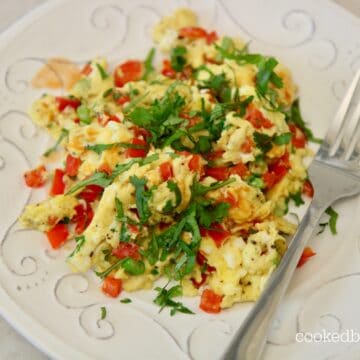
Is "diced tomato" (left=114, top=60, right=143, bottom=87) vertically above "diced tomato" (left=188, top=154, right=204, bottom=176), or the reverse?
"diced tomato" (left=114, top=60, right=143, bottom=87)

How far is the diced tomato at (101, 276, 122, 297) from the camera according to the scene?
2.55m

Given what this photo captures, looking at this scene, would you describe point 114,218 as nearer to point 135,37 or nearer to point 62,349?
point 62,349

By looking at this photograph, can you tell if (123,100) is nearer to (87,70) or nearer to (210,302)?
(87,70)

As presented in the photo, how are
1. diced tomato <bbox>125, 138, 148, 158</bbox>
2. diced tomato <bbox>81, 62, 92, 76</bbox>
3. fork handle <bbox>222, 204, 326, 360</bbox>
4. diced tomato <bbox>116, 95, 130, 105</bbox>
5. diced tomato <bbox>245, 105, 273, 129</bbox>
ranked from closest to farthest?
fork handle <bbox>222, 204, 326, 360</bbox>, diced tomato <bbox>125, 138, 148, 158</bbox>, diced tomato <bbox>245, 105, 273, 129</bbox>, diced tomato <bbox>116, 95, 130, 105</bbox>, diced tomato <bbox>81, 62, 92, 76</bbox>

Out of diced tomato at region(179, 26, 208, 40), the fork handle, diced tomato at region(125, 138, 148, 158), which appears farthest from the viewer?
diced tomato at region(179, 26, 208, 40)

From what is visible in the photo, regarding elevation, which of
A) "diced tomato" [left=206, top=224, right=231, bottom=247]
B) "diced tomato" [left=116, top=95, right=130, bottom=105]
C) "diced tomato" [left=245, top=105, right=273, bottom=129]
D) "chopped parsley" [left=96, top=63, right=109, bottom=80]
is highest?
"diced tomato" [left=245, top=105, right=273, bottom=129]

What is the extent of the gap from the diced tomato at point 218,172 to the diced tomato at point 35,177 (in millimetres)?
723

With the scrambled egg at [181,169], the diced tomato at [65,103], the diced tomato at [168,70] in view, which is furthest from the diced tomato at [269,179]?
the diced tomato at [65,103]

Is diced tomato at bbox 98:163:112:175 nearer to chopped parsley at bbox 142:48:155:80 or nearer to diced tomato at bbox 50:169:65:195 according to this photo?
diced tomato at bbox 50:169:65:195

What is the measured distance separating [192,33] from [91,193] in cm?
106

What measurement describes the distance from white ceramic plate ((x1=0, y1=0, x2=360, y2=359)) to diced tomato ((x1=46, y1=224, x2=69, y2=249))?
0.03 m

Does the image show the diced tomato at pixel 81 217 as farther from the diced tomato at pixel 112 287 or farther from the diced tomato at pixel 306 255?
the diced tomato at pixel 306 255

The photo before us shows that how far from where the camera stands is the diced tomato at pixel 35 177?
2.79 metres

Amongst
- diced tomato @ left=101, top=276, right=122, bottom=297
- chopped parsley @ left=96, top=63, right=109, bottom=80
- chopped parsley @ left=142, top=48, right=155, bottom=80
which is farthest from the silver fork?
chopped parsley @ left=96, top=63, right=109, bottom=80
